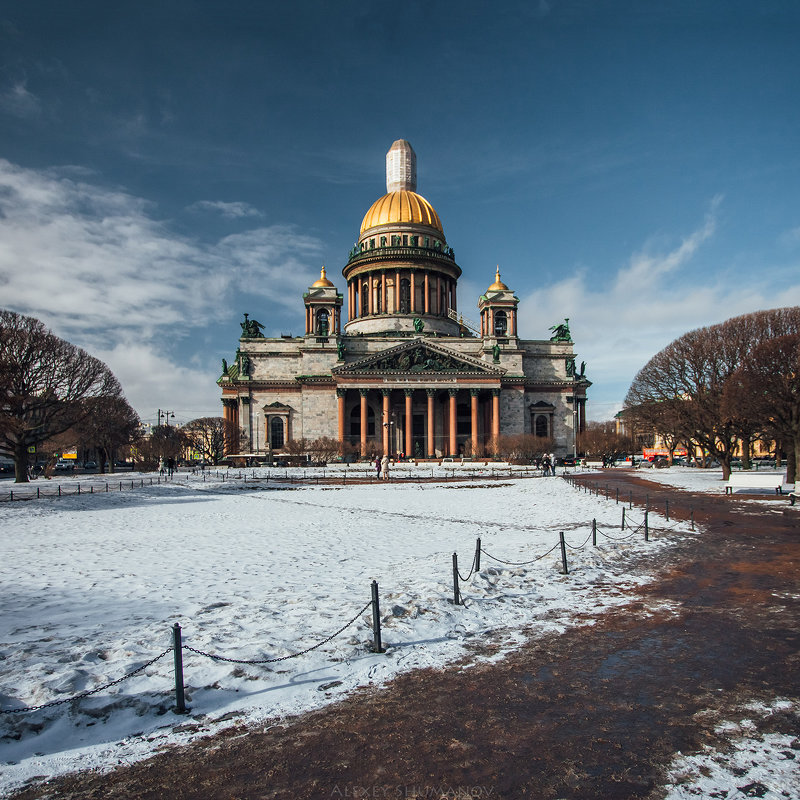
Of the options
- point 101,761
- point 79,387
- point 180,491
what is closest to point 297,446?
point 79,387

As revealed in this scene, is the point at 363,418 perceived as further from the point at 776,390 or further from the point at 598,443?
the point at 776,390

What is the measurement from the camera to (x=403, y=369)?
6462 centimetres

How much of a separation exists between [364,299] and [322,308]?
983cm

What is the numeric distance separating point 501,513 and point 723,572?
9895 mm

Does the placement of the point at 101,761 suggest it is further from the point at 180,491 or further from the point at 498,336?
the point at 498,336

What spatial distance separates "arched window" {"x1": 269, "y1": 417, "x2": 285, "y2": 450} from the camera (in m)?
67.9

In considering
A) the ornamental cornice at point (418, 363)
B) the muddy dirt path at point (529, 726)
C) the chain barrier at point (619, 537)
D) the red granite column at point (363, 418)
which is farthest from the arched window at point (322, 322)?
the muddy dirt path at point (529, 726)

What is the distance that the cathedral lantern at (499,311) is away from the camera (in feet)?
239

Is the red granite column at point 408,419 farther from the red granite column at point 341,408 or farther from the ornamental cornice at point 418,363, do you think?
the red granite column at point 341,408

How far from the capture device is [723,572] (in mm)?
11688

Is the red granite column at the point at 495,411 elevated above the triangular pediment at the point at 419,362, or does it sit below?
below

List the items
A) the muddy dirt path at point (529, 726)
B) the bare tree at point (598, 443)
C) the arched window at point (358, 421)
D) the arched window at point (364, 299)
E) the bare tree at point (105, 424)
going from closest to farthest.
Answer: the muddy dirt path at point (529, 726)
the bare tree at point (105, 424)
the arched window at point (358, 421)
the bare tree at point (598, 443)
the arched window at point (364, 299)

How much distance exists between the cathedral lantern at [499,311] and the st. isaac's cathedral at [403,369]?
13 centimetres

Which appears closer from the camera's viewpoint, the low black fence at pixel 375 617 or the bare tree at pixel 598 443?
the low black fence at pixel 375 617
